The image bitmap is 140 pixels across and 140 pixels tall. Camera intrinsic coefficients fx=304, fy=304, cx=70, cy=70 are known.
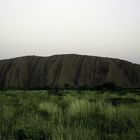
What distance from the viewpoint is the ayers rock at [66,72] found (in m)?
66.8

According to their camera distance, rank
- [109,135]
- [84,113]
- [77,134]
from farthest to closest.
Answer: [84,113] → [109,135] → [77,134]

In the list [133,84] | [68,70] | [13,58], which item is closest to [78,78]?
[68,70]

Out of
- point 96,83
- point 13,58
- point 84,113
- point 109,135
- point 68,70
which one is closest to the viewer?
point 109,135

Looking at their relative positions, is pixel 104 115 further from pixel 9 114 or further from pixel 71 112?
pixel 9 114

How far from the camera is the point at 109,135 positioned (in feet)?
16.6

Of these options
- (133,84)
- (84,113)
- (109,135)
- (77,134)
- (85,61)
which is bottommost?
(133,84)

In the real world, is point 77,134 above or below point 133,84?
above

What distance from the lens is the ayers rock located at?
66.8 metres

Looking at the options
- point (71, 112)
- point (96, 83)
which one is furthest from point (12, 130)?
point (96, 83)

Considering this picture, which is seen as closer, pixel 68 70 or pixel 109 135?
pixel 109 135

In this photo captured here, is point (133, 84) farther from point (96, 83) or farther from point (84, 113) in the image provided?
point (84, 113)

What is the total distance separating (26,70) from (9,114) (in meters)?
66.6

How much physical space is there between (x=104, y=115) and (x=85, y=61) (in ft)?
216

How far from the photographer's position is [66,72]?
6975 centimetres
